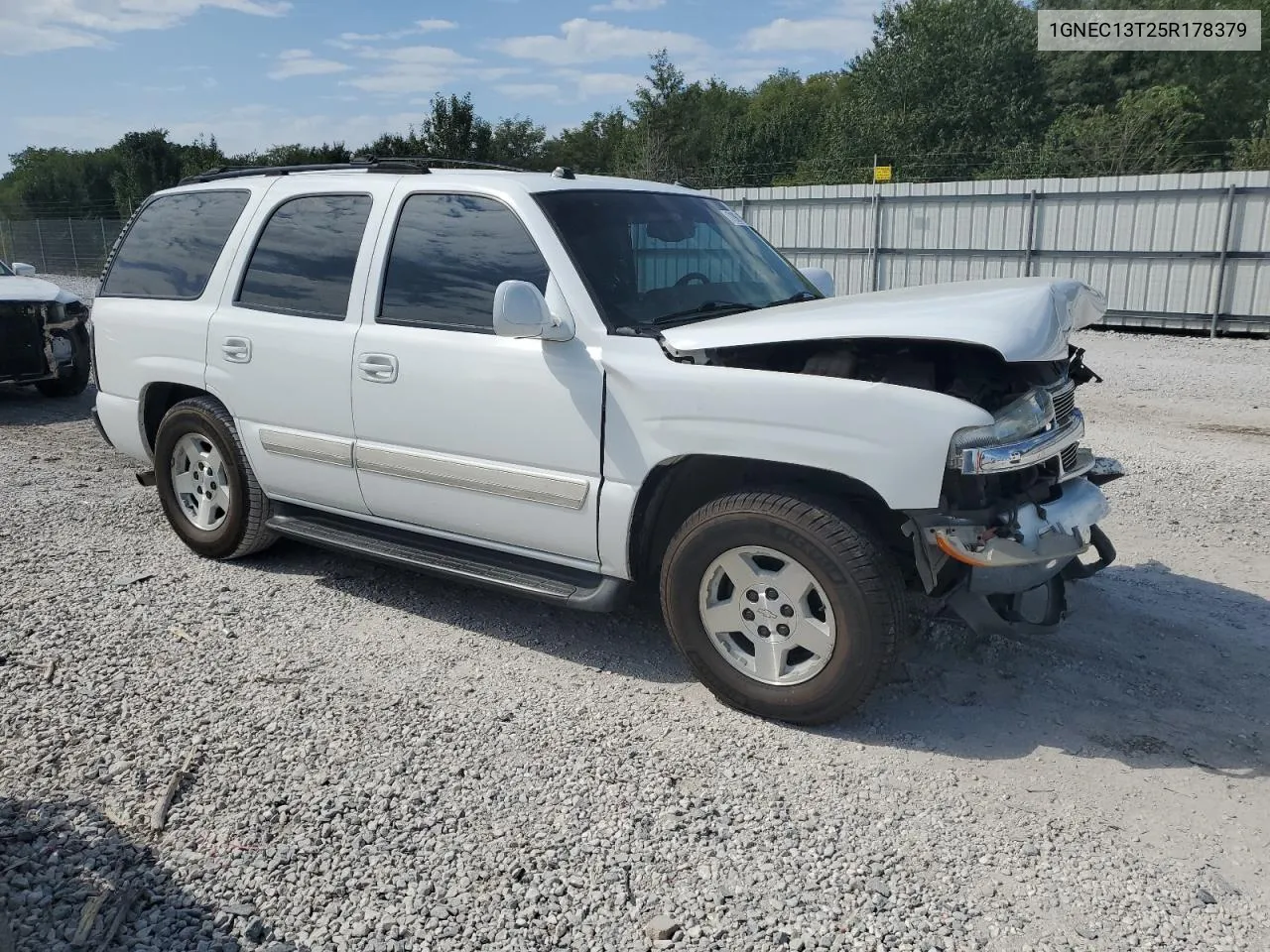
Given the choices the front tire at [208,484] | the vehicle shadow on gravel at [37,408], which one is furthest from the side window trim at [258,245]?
the vehicle shadow on gravel at [37,408]

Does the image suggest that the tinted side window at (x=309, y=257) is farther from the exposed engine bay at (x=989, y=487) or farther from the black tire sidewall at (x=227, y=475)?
the exposed engine bay at (x=989, y=487)

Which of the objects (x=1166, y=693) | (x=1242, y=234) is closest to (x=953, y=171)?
(x=1242, y=234)

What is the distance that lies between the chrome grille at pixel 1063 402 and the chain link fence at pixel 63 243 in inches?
1336

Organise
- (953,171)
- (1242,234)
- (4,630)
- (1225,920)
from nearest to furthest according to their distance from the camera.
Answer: (1225,920)
(4,630)
(1242,234)
(953,171)

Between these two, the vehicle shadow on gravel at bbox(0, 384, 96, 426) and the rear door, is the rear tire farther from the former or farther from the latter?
the rear door

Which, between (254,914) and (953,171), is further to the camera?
(953,171)

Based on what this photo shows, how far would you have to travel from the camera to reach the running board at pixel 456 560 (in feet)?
13.1

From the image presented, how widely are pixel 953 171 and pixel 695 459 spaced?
35798 mm

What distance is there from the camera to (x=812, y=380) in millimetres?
3420

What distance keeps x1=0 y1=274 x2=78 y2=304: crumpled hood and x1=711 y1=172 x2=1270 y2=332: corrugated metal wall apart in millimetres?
13099

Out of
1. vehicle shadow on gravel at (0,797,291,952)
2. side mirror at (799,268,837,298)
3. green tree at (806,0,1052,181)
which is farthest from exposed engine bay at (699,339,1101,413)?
green tree at (806,0,1052,181)

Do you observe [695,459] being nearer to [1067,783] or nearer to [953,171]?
[1067,783]

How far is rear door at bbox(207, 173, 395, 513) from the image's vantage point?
4648mm

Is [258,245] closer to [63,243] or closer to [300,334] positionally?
[300,334]
